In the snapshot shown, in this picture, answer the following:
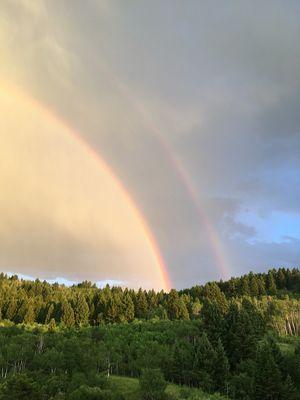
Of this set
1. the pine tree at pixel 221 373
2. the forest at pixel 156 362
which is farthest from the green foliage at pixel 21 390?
the pine tree at pixel 221 373

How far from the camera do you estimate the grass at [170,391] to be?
87.0 metres

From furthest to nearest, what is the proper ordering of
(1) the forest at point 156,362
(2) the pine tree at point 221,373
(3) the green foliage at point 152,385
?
(2) the pine tree at point 221,373, (1) the forest at point 156,362, (3) the green foliage at point 152,385

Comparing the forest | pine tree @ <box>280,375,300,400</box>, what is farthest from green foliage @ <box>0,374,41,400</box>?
pine tree @ <box>280,375,300,400</box>

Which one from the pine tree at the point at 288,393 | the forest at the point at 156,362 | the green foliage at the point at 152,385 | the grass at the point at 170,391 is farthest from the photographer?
the grass at the point at 170,391

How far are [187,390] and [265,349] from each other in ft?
66.2

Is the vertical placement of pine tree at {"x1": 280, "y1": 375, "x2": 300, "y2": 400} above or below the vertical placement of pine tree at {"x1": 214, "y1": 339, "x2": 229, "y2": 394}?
below

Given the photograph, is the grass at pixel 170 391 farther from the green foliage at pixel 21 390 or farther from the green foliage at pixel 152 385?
the green foliage at pixel 21 390

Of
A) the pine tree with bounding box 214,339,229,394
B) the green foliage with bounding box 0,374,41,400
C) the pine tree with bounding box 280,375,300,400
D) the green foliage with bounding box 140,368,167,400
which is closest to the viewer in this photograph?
the green foliage with bounding box 0,374,41,400

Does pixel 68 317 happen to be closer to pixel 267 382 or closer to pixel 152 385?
pixel 152 385

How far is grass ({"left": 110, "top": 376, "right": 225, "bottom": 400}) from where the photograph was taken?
8700cm

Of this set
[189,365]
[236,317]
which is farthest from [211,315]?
[189,365]

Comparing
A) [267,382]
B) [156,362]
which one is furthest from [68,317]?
[267,382]

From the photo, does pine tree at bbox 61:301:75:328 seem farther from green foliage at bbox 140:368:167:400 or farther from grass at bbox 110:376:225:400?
green foliage at bbox 140:368:167:400

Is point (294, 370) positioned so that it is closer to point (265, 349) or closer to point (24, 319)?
point (265, 349)
